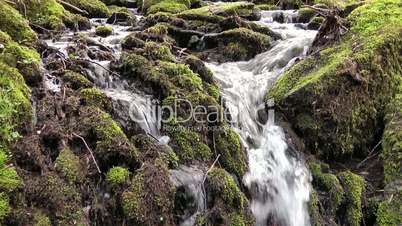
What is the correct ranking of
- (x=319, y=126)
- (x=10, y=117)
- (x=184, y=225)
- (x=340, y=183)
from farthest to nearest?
(x=319, y=126) → (x=340, y=183) → (x=184, y=225) → (x=10, y=117)

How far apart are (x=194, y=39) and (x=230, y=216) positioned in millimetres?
4970

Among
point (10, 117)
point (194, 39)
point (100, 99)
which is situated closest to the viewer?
point (10, 117)

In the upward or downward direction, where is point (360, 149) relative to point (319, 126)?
downward

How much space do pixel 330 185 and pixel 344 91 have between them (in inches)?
64.2

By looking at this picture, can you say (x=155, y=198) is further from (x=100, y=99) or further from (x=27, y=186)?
(x=100, y=99)

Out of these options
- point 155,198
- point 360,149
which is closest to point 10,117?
point 155,198

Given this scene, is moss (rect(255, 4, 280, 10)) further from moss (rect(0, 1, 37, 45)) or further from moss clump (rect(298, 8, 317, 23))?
moss (rect(0, 1, 37, 45))

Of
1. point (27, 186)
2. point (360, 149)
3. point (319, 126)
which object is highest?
point (27, 186)

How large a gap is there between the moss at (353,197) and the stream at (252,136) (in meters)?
0.56


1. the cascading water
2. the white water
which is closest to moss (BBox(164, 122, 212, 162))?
the white water

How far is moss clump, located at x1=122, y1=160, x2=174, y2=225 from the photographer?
4.21 meters

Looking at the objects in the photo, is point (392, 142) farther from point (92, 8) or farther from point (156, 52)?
point (92, 8)

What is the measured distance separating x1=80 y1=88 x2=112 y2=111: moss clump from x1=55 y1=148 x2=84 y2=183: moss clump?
0.92 metres

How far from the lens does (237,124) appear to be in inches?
250
